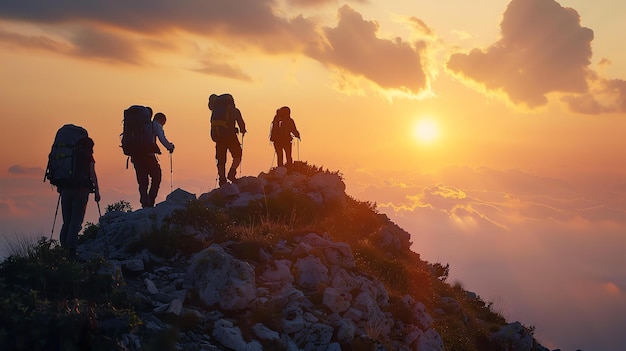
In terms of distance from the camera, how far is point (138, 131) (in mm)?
15984

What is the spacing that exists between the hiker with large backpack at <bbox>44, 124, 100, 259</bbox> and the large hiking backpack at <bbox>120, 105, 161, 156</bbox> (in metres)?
3.94

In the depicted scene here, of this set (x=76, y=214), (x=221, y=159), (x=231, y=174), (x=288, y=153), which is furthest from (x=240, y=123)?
(x=76, y=214)

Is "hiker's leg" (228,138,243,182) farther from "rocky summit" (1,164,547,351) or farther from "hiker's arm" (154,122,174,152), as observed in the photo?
"hiker's arm" (154,122,174,152)

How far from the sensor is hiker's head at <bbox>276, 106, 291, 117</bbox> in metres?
22.7

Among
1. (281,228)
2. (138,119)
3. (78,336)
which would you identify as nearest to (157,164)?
(138,119)

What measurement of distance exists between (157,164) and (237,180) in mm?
4208

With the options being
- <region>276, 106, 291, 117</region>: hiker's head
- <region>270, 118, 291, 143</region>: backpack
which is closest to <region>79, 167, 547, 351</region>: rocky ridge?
<region>270, 118, 291, 143</region>: backpack

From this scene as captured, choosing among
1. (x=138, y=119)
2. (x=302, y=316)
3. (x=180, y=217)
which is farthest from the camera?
(x=138, y=119)

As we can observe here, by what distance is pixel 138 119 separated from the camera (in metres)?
15.9

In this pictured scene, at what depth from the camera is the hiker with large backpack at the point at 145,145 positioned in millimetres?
15977

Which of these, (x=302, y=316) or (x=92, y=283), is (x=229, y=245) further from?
(x=92, y=283)

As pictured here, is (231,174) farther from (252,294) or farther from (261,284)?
(252,294)

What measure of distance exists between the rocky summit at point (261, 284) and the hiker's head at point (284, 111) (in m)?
3.42

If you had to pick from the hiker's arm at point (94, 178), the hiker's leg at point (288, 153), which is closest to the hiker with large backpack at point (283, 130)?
the hiker's leg at point (288, 153)
